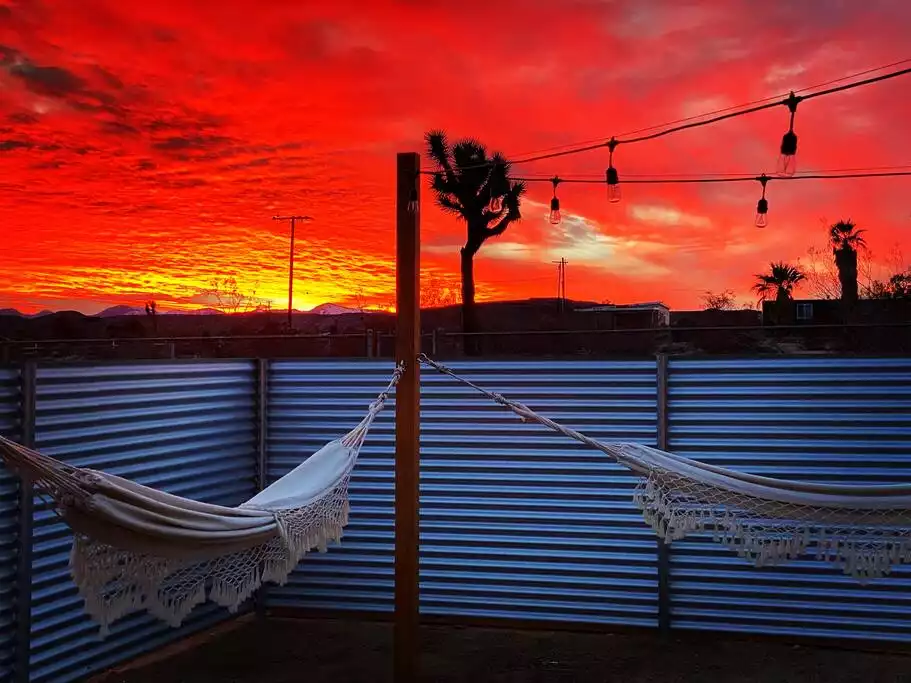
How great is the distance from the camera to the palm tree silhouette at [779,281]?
62.3 feet

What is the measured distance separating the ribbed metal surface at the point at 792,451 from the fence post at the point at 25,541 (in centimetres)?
291

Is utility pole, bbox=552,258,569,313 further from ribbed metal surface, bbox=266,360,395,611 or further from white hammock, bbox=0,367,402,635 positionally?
white hammock, bbox=0,367,402,635

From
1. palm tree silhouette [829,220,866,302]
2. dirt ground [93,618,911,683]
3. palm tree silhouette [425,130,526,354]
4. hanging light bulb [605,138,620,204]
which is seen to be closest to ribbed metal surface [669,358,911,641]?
dirt ground [93,618,911,683]

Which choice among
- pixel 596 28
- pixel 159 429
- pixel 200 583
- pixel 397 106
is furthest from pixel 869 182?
pixel 200 583

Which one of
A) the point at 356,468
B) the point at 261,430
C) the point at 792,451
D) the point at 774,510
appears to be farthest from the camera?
the point at 261,430

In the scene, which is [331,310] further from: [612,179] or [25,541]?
[612,179]

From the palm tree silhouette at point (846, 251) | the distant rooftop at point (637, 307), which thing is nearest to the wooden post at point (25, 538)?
the palm tree silhouette at point (846, 251)

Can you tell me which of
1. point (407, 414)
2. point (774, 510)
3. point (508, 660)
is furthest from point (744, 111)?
point (508, 660)

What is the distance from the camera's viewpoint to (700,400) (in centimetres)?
432

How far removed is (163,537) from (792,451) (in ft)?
9.77

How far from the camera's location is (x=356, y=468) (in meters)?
4.70

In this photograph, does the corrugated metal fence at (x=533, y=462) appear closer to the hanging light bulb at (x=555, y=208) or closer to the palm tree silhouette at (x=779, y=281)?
the hanging light bulb at (x=555, y=208)

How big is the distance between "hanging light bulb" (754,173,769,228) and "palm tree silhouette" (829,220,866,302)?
13.3 m

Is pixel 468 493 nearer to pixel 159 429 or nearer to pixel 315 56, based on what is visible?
pixel 159 429
